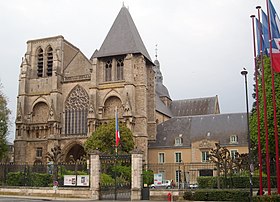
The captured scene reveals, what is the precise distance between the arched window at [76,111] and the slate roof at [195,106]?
20.8 metres

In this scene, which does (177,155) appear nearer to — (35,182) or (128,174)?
(128,174)

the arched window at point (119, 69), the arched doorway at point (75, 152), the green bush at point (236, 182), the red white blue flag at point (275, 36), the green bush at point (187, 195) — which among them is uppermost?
the arched window at point (119, 69)

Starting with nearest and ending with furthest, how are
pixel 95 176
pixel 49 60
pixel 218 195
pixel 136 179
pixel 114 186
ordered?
pixel 218 195, pixel 136 179, pixel 95 176, pixel 114 186, pixel 49 60

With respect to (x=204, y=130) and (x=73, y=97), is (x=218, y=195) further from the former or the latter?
(x=73, y=97)

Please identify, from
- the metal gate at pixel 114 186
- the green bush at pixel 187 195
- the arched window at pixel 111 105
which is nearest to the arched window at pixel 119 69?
the arched window at pixel 111 105

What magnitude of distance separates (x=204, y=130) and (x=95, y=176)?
26982 mm

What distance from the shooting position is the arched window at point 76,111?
50.3 metres

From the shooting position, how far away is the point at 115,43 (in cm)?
5041

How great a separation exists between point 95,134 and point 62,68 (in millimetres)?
15518

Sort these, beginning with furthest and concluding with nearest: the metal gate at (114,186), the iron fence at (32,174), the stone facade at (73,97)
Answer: the stone facade at (73,97)
the iron fence at (32,174)
the metal gate at (114,186)

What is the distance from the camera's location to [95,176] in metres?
23.8

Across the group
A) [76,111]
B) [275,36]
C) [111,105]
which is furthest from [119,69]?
[275,36]

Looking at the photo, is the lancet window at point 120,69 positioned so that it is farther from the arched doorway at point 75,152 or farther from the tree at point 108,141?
the arched doorway at point 75,152

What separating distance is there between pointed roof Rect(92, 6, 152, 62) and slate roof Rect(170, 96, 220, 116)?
17.4m
